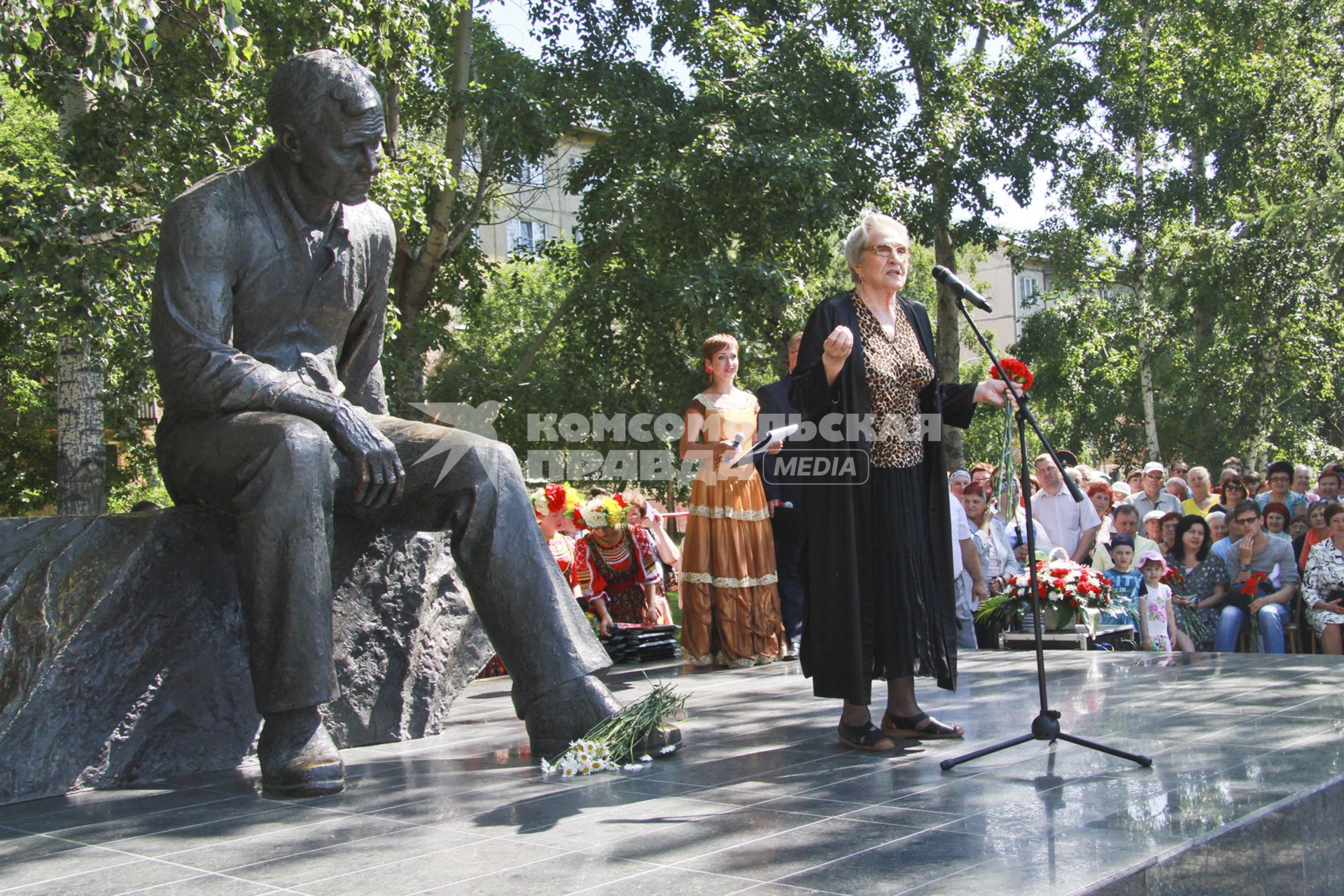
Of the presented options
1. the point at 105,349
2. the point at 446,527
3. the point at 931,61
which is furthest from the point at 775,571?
the point at 931,61

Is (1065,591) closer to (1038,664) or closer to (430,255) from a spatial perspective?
(1038,664)

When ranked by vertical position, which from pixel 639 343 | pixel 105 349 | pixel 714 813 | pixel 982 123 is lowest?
pixel 714 813

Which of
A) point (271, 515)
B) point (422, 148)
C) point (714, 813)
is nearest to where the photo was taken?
point (714, 813)

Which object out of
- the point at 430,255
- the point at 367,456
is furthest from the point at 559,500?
the point at 430,255

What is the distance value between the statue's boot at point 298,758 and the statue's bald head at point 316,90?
6.44ft

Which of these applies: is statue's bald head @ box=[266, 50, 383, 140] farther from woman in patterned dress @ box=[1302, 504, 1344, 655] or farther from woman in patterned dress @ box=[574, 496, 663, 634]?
woman in patterned dress @ box=[1302, 504, 1344, 655]

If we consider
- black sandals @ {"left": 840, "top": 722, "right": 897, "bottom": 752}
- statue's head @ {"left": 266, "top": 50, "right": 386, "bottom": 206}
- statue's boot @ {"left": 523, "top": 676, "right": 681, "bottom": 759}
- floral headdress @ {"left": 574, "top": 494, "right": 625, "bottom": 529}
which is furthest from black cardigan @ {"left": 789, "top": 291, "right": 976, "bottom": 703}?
floral headdress @ {"left": 574, "top": 494, "right": 625, "bottom": 529}

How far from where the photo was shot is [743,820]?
338 centimetres

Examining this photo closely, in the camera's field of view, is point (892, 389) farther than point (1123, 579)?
No

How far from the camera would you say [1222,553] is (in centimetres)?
974

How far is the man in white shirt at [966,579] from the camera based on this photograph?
28.8 ft

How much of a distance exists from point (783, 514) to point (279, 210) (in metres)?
5.22

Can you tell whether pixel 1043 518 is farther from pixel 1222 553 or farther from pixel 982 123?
pixel 982 123

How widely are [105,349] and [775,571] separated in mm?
6105
